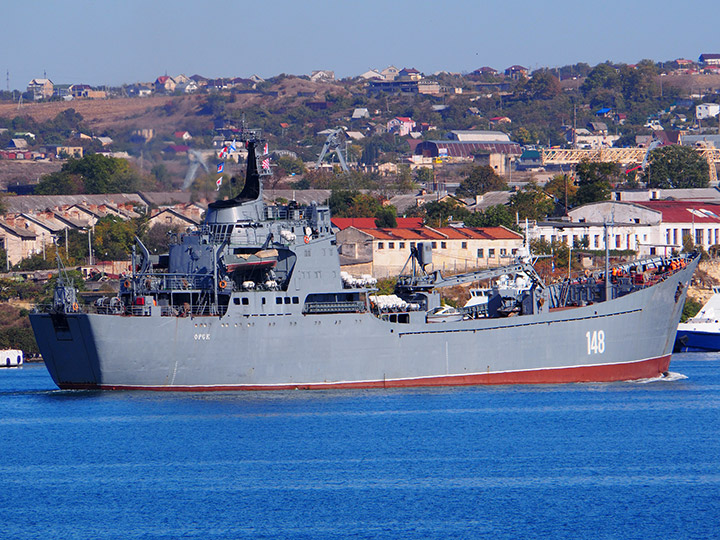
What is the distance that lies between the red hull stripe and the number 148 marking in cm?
68

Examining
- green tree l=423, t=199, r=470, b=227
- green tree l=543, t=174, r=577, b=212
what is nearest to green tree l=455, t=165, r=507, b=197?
green tree l=543, t=174, r=577, b=212

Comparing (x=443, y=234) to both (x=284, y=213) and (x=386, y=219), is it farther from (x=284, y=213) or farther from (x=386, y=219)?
(x=284, y=213)

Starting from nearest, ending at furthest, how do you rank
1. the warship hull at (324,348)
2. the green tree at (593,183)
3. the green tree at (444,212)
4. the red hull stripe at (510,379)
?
the warship hull at (324,348)
the red hull stripe at (510,379)
the green tree at (444,212)
the green tree at (593,183)

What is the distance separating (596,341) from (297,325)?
12.0m

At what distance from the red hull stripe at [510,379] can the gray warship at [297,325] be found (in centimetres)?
5

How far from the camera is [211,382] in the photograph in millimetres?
44344

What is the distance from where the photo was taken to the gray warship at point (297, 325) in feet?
144

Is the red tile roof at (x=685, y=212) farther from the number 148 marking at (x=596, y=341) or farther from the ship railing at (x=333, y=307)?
the ship railing at (x=333, y=307)

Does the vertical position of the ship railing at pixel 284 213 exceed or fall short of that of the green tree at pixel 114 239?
it exceeds it

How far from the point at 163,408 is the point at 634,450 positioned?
49.6 feet

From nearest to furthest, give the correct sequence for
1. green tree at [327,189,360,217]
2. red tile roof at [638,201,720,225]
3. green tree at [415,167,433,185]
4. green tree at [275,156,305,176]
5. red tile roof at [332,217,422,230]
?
red tile roof at [332,217,422,230] < red tile roof at [638,201,720,225] < green tree at [327,189,360,217] < green tree at [275,156,305,176] < green tree at [415,167,433,185]

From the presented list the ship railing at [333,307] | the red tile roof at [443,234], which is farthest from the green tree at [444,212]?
the ship railing at [333,307]

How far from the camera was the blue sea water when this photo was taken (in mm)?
29250

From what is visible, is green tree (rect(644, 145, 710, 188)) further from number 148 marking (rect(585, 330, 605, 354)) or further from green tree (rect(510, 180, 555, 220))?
number 148 marking (rect(585, 330, 605, 354))
